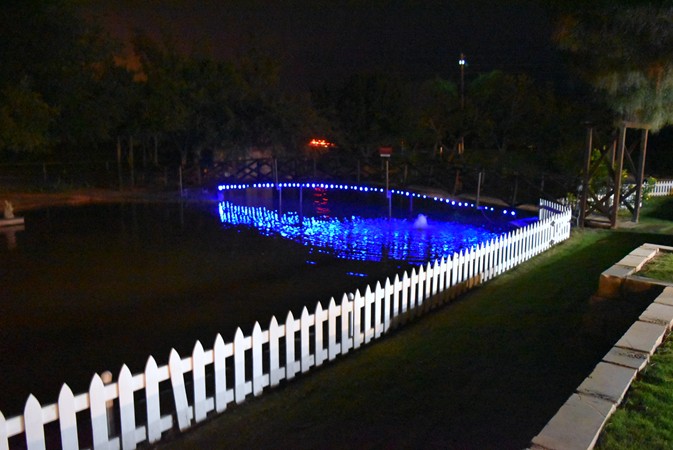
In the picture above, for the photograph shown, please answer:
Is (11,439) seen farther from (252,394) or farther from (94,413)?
(252,394)

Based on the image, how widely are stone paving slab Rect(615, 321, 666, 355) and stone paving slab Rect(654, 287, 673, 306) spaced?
77 cm

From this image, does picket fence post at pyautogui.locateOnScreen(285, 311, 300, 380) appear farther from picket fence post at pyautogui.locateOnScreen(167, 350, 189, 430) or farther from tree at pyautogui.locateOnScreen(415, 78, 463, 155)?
tree at pyautogui.locateOnScreen(415, 78, 463, 155)

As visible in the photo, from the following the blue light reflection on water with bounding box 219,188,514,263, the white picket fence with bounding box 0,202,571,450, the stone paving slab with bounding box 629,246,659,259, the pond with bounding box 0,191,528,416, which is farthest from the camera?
the blue light reflection on water with bounding box 219,188,514,263

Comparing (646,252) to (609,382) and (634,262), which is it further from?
(609,382)

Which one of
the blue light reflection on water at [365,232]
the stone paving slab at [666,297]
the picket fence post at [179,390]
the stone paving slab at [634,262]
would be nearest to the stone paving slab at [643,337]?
the stone paving slab at [666,297]

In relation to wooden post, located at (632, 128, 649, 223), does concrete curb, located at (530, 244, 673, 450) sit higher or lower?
lower

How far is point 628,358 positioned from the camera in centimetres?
475

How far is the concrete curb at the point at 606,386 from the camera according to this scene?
3.49 meters

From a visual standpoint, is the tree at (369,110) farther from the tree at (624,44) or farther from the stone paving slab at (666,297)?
the stone paving slab at (666,297)

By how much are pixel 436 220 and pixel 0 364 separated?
13929 mm

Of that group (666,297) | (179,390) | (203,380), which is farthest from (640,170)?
(179,390)

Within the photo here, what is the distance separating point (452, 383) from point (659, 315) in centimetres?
229

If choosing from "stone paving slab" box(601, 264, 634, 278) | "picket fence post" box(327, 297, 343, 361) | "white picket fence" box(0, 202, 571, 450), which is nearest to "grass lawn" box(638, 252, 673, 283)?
"stone paving slab" box(601, 264, 634, 278)

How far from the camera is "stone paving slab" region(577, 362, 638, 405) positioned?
408 cm
